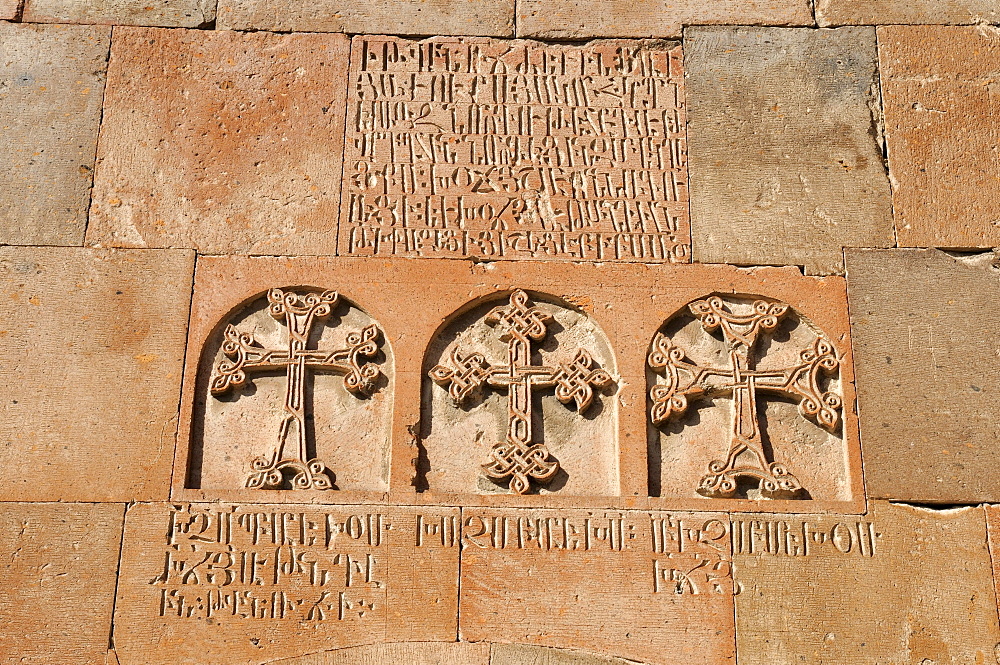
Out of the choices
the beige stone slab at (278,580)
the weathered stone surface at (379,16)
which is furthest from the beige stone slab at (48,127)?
the beige stone slab at (278,580)

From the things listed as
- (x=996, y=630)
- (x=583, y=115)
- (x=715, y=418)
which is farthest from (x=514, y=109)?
(x=996, y=630)

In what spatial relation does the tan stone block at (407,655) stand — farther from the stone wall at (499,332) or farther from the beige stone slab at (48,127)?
the beige stone slab at (48,127)

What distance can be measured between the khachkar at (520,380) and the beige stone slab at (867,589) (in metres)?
0.71

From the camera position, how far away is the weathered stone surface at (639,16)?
15.9 feet

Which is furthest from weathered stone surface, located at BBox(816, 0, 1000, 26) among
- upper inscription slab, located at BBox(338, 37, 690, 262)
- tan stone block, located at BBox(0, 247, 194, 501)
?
tan stone block, located at BBox(0, 247, 194, 501)

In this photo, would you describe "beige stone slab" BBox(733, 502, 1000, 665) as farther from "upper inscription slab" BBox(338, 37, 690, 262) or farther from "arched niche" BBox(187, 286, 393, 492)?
"arched niche" BBox(187, 286, 393, 492)

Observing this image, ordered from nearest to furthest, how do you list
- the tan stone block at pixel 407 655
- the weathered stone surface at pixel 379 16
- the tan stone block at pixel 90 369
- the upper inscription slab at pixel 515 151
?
the tan stone block at pixel 407 655 < the tan stone block at pixel 90 369 < the upper inscription slab at pixel 515 151 < the weathered stone surface at pixel 379 16

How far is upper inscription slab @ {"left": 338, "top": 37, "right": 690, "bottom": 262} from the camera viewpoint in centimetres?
442

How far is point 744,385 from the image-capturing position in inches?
163

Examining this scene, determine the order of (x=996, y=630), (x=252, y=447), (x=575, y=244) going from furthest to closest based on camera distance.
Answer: (x=575, y=244) → (x=252, y=447) → (x=996, y=630)

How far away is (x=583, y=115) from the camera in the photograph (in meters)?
4.66

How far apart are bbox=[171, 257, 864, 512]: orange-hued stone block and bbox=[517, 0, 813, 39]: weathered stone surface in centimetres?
113

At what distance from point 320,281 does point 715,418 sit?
1.55 metres

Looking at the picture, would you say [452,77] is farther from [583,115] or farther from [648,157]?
[648,157]
